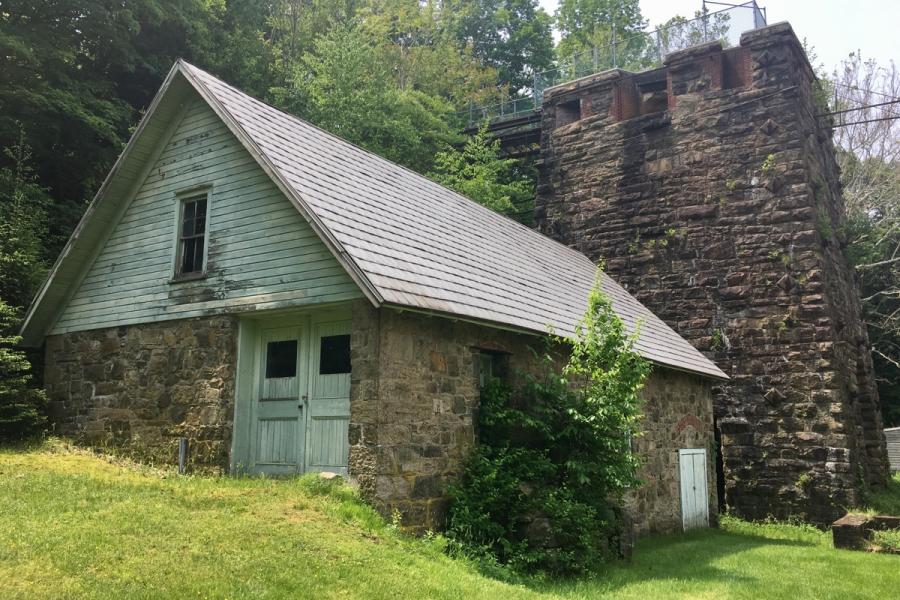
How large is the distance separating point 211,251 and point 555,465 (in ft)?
18.4

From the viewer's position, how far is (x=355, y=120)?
25109mm

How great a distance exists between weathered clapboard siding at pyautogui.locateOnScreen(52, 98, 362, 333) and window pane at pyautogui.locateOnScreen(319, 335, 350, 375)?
2.00 ft

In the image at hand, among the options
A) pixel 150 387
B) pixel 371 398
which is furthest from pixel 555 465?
pixel 150 387

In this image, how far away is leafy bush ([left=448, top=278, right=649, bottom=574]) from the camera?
8547mm

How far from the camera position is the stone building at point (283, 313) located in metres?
8.68

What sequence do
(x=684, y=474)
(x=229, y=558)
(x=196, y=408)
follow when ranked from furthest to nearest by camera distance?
(x=684, y=474) < (x=196, y=408) < (x=229, y=558)

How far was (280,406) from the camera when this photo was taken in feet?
31.9

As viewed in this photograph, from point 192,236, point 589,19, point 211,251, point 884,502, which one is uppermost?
point 589,19

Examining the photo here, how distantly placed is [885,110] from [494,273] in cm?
2369

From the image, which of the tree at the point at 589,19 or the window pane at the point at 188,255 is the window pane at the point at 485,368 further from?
the tree at the point at 589,19

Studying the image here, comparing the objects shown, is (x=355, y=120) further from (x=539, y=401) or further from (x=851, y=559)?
(x=851, y=559)

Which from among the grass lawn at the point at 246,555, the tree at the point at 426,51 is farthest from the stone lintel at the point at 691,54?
the tree at the point at 426,51

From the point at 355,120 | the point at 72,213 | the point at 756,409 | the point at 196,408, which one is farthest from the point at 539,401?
the point at 355,120

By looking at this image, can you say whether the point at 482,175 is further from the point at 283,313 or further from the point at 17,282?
the point at 283,313
